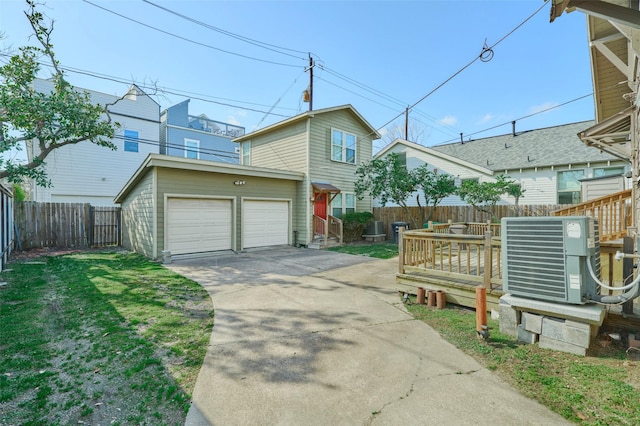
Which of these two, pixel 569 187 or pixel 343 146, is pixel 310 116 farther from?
pixel 569 187

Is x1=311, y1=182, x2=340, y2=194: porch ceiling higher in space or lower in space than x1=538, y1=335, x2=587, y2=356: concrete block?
higher

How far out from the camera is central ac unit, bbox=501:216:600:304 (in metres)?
3.09

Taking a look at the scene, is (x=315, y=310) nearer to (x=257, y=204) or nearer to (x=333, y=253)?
(x=333, y=253)

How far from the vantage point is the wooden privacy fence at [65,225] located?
10.9 meters

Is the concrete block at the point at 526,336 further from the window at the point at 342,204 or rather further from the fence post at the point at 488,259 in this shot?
the window at the point at 342,204

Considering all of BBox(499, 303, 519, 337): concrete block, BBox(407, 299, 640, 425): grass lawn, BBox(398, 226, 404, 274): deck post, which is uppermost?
BBox(398, 226, 404, 274): deck post

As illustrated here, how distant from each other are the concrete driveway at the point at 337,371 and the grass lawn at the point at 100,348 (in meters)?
0.30

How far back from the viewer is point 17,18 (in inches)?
356

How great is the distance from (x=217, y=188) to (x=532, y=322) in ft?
31.0

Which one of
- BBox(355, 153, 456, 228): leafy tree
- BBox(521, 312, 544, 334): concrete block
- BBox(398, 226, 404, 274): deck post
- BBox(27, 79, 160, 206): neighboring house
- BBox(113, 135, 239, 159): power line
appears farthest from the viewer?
BBox(113, 135, 239, 159): power line

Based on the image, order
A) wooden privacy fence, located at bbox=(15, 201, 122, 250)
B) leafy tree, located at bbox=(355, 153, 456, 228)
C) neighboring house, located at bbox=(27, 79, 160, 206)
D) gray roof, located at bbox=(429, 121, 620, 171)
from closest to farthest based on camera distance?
wooden privacy fence, located at bbox=(15, 201, 122, 250)
leafy tree, located at bbox=(355, 153, 456, 228)
gray roof, located at bbox=(429, 121, 620, 171)
neighboring house, located at bbox=(27, 79, 160, 206)

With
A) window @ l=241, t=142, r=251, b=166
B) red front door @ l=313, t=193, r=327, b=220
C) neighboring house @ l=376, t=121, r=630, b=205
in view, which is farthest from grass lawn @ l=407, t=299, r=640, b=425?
window @ l=241, t=142, r=251, b=166

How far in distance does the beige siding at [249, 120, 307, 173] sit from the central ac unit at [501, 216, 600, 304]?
9.86 m

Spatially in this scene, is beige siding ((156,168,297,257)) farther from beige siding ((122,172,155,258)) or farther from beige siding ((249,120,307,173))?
beige siding ((249,120,307,173))
